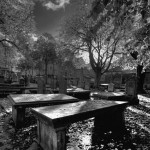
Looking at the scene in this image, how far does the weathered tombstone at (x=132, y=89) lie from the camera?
27.0 feet

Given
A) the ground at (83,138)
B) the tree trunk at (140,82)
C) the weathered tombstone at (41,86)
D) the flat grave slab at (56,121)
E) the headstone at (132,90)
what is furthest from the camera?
the tree trunk at (140,82)

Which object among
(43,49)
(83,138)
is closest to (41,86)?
(83,138)

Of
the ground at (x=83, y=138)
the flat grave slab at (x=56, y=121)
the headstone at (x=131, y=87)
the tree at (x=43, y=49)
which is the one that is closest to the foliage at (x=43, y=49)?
the tree at (x=43, y=49)

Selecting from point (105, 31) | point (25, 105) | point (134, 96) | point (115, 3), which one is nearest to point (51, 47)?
point (105, 31)

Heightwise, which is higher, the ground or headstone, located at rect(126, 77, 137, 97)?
headstone, located at rect(126, 77, 137, 97)

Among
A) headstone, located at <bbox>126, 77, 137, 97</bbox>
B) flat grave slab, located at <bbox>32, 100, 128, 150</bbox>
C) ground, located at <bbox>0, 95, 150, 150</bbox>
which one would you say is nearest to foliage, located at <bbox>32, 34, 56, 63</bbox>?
headstone, located at <bbox>126, 77, 137, 97</bbox>

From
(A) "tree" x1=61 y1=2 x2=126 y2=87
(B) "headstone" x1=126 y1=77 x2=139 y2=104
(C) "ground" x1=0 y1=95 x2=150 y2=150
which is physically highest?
(A) "tree" x1=61 y1=2 x2=126 y2=87

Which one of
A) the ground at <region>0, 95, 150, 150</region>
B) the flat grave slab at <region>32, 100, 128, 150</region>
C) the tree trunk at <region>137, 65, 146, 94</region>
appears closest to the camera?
the flat grave slab at <region>32, 100, 128, 150</region>

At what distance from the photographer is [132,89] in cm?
856

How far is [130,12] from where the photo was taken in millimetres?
2387

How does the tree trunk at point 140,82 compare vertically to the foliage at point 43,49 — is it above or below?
below

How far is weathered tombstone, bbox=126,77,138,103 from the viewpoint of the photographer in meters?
8.24

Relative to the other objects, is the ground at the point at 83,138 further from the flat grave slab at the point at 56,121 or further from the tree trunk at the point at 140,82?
the tree trunk at the point at 140,82

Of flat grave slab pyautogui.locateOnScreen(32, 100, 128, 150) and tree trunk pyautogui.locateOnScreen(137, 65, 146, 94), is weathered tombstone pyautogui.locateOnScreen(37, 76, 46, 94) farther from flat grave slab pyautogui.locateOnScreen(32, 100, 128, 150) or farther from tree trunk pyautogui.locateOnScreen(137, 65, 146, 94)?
tree trunk pyautogui.locateOnScreen(137, 65, 146, 94)
